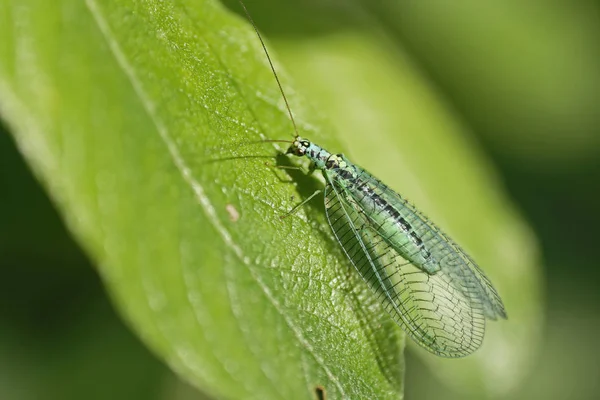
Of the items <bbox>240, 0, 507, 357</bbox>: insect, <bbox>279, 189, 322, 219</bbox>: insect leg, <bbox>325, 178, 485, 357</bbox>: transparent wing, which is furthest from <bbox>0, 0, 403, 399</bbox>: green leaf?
<bbox>240, 0, 507, 357</bbox>: insect

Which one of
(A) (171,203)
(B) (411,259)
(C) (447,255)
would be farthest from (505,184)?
(A) (171,203)

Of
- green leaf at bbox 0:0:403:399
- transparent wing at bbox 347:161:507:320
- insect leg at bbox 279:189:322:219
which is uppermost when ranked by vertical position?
transparent wing at bbox 347:161:507:320

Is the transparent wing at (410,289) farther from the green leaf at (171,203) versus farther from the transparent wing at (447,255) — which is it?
the green leaf at (171,203)

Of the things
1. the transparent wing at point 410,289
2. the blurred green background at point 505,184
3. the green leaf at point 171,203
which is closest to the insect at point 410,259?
the transparent wing at point 410,289

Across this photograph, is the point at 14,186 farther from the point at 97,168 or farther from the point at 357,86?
the point at 357,86

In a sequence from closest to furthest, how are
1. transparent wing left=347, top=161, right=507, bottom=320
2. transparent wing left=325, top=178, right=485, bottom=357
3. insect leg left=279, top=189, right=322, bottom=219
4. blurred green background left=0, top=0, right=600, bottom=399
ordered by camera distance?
insect leg left=279, top=189, right=322, bottom=219, transparent wing left=325, top=178, right=485, bottom=357, transparent wing left=347, top=161, right=507, bottom=320, blurred green background left=0, top=0, right=600, bottom=399

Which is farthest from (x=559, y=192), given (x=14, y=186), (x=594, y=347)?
(x=14, y=186)

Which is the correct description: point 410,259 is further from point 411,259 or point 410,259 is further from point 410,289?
point 410,289

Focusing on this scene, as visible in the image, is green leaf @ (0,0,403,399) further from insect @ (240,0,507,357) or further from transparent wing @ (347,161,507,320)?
transparent wing @ (347,161,507,320)
